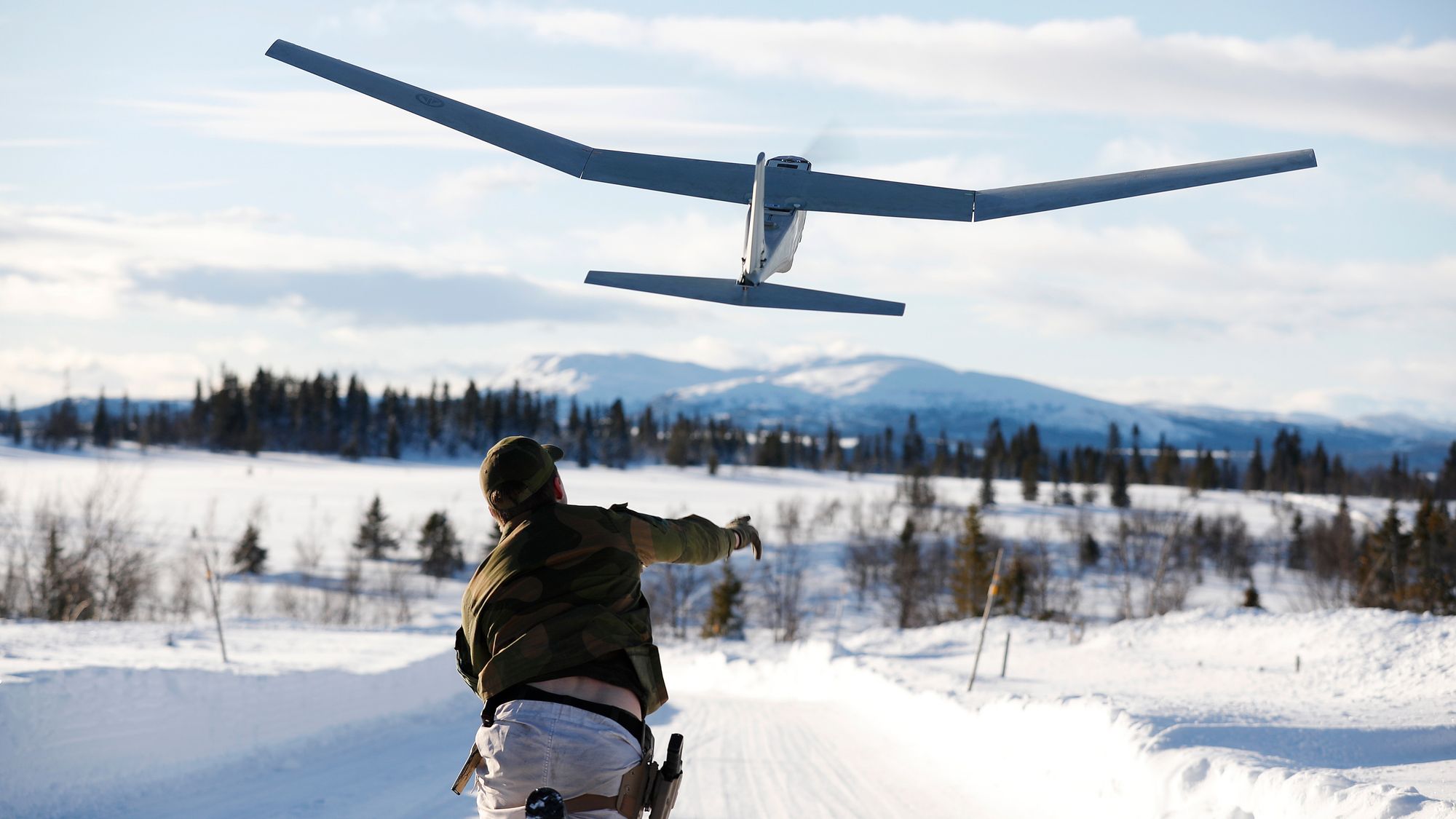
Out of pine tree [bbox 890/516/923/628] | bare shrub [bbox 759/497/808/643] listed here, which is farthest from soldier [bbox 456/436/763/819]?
pine tree [bbox 890/516/923/628]

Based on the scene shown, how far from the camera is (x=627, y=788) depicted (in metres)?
3.39

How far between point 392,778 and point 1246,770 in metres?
7.66

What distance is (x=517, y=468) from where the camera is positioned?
11.6 feet

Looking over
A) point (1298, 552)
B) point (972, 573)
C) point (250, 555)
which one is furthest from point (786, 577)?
point (1298, 552)

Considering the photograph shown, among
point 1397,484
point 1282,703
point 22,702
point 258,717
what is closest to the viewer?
point 22,702

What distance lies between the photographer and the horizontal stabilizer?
26.9 feet

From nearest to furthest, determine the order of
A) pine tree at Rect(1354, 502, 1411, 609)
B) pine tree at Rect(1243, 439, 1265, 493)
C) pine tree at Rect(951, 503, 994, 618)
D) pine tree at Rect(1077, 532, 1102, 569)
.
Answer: pine tree at Rect(1354, 502, 1411, 609) → pine tree at Rect(951, 503, 994, 618) → pine tree at Rect(1077, 532, 1102, 569) → pine tree at Rect(1243, 439, 1265, 493)

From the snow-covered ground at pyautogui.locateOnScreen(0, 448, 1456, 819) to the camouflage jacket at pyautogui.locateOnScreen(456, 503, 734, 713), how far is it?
4.76 meters

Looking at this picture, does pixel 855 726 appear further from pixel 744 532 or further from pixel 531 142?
pixel 744 532

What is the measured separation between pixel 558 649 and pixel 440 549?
229ft

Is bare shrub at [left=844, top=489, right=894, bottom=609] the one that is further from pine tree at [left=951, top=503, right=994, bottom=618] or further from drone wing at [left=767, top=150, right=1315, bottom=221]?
drone wing at [left=767, top=150, right=1315, bottom=221]

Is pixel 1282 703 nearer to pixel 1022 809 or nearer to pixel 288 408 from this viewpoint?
pixel 1022 809

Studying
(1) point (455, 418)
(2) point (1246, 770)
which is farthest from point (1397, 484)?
(2) point (1246, 770)

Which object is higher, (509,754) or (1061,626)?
(509,754)
